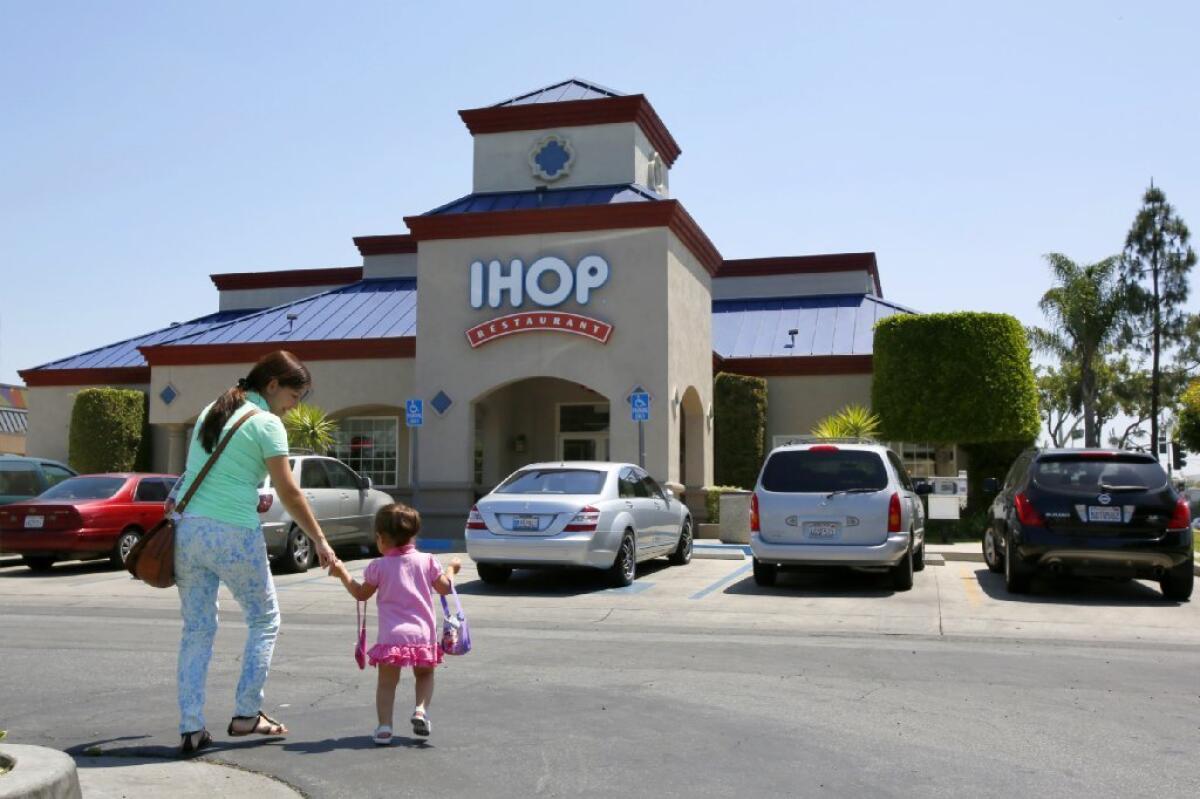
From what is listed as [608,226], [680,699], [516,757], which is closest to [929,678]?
[680,699]

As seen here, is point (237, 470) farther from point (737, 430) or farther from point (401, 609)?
point (737, 430)

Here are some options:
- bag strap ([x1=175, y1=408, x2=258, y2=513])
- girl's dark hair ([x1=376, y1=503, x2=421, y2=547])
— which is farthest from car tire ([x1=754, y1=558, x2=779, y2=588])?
bag strap ([x1=175, y1=408, x2=258, y2=513])

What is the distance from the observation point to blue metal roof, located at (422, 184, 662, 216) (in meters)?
23.4

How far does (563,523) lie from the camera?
13.4 metres

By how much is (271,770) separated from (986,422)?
2094 centimetres

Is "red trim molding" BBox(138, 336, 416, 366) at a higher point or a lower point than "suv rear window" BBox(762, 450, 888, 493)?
higher

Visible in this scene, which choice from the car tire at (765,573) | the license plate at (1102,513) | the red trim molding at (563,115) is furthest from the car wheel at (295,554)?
the red trim molding at (563,115)

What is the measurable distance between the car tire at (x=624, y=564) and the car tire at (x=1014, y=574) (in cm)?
442

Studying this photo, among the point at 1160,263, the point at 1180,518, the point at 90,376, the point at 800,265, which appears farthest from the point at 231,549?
the point at 1160,263

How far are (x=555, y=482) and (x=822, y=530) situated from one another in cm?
330

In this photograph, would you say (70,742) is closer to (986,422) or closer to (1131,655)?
(1131,655)

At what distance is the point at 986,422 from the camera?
23891mm

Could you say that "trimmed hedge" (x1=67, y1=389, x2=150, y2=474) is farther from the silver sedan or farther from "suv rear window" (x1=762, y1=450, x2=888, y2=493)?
"suv rear window" (x1=762, y1=450, x2=888, y2=493)

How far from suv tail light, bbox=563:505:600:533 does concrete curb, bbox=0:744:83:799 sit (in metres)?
9.20
